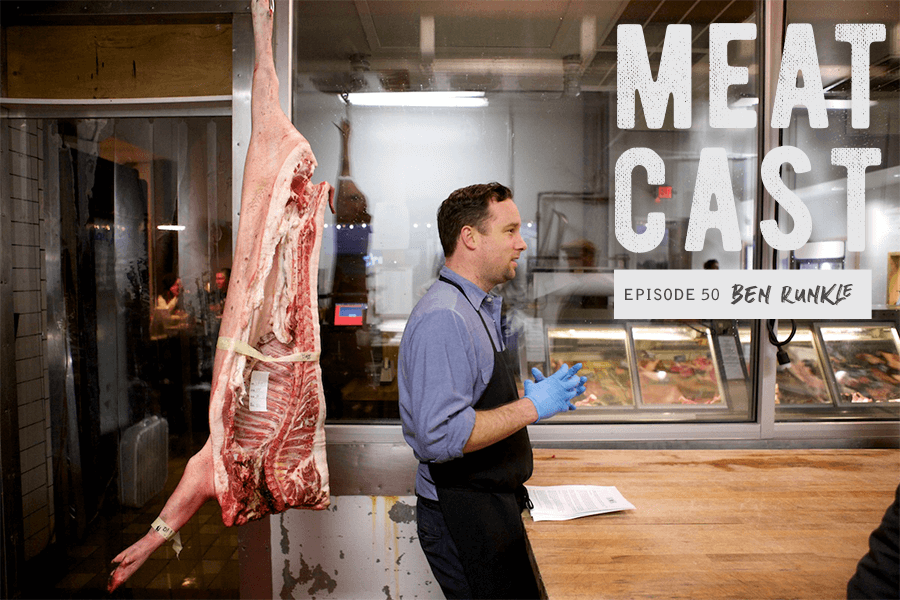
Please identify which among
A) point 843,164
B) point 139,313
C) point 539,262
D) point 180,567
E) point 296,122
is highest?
point 296,122

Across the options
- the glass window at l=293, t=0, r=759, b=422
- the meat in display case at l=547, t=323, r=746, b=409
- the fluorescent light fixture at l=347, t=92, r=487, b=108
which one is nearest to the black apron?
the glass window at l=293, t=0, r=759, b=422

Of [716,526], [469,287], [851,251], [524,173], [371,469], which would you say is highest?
[524,173]

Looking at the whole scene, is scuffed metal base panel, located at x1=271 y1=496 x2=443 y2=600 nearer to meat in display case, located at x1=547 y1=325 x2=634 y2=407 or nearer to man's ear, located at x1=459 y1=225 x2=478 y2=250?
meat in display case, located at x1=547 y1=325 x2=634 y2=407

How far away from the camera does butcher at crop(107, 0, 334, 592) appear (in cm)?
177

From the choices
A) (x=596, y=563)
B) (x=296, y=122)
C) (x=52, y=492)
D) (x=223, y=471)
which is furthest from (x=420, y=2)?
(x=52, y=492)

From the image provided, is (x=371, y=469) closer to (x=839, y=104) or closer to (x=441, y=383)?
(x=441, y=383)

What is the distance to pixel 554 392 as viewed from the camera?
178 centimetres

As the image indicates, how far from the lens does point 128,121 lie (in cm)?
287

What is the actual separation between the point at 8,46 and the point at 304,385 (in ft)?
8.63

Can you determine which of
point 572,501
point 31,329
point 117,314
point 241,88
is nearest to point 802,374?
point 572,501

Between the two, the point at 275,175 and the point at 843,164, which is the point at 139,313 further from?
the point at 843,164

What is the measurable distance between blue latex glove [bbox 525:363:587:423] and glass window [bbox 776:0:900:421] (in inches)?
63.7

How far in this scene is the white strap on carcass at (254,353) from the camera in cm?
176

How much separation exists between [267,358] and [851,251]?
2.84 metres
